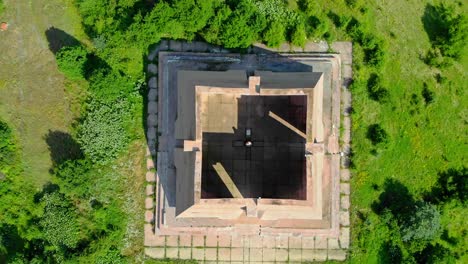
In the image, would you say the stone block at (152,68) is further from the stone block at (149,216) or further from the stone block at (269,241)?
the stone block at (269,241)

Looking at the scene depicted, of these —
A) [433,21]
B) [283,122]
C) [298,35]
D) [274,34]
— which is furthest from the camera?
[433,21]

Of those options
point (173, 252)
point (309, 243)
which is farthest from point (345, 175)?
point (173, 252)

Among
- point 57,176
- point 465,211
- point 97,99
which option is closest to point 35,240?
point 57,176

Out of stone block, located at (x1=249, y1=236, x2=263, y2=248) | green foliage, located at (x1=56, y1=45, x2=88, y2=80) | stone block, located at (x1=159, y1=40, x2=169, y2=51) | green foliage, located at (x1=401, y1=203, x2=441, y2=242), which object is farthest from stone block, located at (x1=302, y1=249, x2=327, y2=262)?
green foliage, located at (x1=56, y1=45, x2=88, y2=80)

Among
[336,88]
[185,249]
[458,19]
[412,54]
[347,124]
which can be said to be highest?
[458,19]

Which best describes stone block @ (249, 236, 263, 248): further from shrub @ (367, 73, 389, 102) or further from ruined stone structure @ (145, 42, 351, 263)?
shrub @ (367, 73, 389, 102)

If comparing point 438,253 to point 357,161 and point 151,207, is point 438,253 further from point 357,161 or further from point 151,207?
point 151,207

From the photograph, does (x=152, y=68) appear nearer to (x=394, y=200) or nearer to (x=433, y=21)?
(x=394, y=200)
